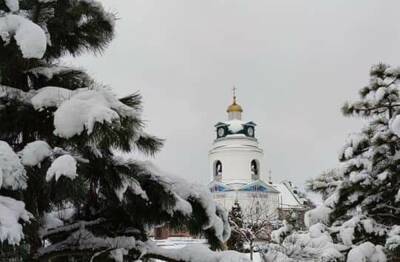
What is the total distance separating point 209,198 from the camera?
3.97m

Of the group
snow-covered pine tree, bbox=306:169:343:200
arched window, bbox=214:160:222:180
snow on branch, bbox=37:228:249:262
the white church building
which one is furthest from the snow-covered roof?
snow on branch, bbox=37:228:249:262

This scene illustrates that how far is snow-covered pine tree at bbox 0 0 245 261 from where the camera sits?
308cm

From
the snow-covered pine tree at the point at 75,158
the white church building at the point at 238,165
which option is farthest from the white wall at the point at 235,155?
the snow-covered pine tree at the point at 75,158

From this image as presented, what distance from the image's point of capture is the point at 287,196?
71.4m

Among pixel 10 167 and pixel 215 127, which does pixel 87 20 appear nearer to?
pixel 10 167

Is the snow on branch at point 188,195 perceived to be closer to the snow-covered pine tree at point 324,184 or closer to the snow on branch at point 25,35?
the snow on branch at point 25,35

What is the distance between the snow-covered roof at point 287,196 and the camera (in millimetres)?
68200

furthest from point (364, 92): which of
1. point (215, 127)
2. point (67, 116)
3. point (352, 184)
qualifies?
point (215, 127)

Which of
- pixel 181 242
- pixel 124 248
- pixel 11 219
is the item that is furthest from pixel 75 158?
pixel 181 242

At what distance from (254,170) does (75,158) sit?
64614 millimetres

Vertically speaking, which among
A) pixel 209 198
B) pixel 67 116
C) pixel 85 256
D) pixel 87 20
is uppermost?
pixel 87 20

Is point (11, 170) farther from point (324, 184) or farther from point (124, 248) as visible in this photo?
point (324, 184)

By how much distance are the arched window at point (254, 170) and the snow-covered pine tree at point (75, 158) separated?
6244 cm

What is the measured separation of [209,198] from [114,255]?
66cm
